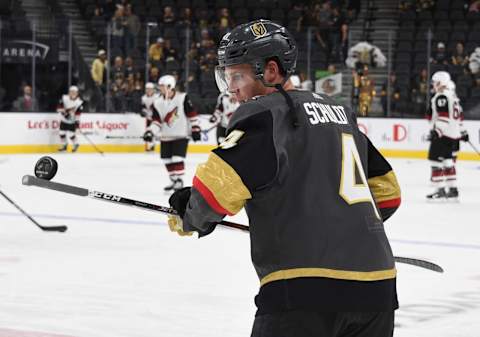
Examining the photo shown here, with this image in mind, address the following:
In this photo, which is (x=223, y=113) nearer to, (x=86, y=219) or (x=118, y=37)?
(x=118, y=37)

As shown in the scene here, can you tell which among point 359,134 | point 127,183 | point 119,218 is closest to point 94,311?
point 359,134

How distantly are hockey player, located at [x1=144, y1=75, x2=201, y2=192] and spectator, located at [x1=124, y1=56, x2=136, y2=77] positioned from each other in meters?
6.93

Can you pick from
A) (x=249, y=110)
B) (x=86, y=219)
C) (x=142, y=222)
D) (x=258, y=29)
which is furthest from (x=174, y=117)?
(x=249, y=110)

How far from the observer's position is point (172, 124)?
11570 mm

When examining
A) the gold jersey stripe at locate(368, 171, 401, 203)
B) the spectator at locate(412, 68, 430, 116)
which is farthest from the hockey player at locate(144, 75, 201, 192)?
the gold jersey stripe at locate(368, 171, 401, 203)

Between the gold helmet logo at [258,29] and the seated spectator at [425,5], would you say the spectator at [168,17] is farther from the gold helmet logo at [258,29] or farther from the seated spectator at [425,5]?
the gold helmet logo at [258,29]

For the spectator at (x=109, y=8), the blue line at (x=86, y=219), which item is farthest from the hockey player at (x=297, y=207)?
the spectator at (x=109, y=8)

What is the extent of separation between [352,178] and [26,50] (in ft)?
53.2

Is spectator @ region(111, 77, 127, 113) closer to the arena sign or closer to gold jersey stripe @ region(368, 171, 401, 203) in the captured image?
the arena sign

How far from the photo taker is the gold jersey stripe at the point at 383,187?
92.5 inches

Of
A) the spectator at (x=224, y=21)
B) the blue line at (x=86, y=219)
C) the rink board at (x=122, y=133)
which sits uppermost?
the spectator at (x=224, y=21)

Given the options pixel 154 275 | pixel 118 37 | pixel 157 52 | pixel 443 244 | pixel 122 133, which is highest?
pixel 118 37

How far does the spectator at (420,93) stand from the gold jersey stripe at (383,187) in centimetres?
1549

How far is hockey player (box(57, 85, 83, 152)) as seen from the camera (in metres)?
18.2
